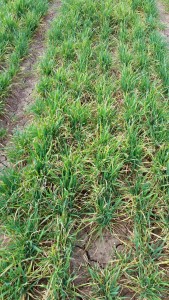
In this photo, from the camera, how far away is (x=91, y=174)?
85.1 inches

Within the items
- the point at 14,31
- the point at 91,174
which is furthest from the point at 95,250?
the point at 14,31

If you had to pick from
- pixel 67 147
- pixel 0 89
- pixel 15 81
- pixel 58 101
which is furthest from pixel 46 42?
pixel 67 147

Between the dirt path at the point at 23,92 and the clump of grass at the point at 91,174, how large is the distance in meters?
0.16

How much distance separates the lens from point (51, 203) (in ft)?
6.48

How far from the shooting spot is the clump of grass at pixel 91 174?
5.60ft

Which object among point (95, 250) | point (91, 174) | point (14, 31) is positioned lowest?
point (95, 250)

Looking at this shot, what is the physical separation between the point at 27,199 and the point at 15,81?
1.62 meters

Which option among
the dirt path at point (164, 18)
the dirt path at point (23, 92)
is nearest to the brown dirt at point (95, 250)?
the dirt path at point (23, 92)

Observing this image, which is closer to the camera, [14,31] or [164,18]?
[14,31]

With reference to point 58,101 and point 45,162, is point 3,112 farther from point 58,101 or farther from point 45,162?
point 45,162

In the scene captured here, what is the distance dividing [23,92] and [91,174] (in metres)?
1.39

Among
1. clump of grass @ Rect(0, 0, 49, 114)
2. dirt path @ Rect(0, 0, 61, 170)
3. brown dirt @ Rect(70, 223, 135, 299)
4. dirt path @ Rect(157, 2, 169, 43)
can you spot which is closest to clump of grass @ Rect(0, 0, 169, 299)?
brown dirt @ Rect(70, 223, 135, 299)

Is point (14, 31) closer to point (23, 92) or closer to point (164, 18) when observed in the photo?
point (23, 92)

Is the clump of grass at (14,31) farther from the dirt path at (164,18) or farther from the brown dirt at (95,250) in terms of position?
the dirt path at (164,18)
